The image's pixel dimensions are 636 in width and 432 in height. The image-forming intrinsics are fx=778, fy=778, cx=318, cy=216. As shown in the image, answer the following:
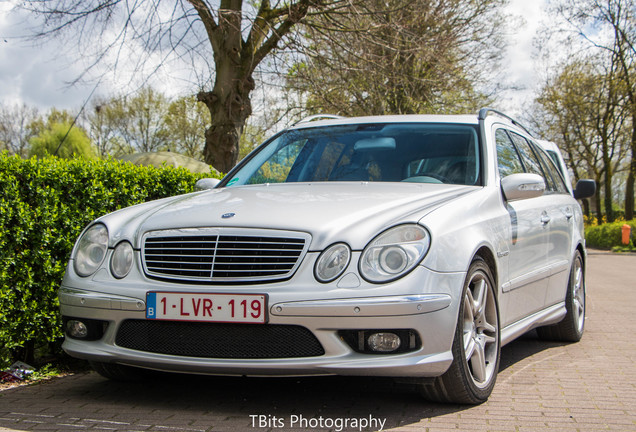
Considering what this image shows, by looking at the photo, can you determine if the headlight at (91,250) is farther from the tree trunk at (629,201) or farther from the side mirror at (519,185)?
the tree trunk at (629,201)

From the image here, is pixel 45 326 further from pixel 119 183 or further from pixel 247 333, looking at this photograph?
pixel 247 333

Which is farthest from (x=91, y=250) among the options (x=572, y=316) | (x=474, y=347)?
(x=572, y=316)

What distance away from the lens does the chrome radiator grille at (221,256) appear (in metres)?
3.69

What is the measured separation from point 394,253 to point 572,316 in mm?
3320

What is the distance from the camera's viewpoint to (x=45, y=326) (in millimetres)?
5141

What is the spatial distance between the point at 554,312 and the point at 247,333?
10.0 feet

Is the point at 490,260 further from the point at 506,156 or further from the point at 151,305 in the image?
the point at 151,305

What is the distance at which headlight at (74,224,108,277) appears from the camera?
13.7ft

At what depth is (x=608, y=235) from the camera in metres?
33.2

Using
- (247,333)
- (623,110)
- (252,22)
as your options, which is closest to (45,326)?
(247,333)

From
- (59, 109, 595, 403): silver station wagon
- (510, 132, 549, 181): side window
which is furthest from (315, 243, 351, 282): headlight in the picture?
(510, 132, 549, 181): side window

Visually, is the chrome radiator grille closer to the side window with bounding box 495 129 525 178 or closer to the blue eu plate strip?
the blue eu plate strip

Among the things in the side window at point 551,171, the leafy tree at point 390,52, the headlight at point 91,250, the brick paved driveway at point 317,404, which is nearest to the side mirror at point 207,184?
the headlight at point 91,250

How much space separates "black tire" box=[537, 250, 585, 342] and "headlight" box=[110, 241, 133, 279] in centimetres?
378
